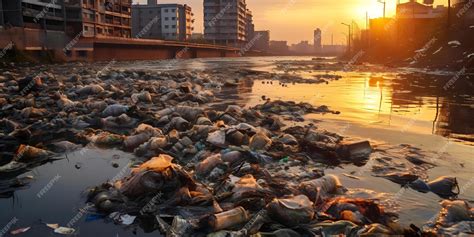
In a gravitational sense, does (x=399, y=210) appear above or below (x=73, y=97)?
below

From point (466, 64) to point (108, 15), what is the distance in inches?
2585

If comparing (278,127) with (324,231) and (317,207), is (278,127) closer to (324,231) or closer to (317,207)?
(317,207)

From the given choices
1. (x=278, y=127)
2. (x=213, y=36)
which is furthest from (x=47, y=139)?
(x=213, y=36)

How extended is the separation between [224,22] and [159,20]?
87.9 ft

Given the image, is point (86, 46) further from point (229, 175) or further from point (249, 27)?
point (249, 27)

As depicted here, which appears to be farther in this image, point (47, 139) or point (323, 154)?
→ point (47, 139)

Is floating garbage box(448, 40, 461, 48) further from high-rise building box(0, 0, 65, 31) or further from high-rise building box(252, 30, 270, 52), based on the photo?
high-rise building box(252, 30, 270, 52)

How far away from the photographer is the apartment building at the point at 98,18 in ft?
204

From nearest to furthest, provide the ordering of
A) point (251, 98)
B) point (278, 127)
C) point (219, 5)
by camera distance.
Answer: point (278, 127)
point (251, 98)
point (219, 5)

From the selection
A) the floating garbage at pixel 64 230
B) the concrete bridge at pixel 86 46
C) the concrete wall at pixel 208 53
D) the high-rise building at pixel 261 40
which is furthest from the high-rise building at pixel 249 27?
the floating garbage at pixel 64 230

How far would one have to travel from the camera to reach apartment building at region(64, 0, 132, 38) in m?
62.2

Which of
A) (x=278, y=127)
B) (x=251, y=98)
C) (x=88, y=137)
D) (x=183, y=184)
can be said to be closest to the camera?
(x=183, y=184)

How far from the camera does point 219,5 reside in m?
140

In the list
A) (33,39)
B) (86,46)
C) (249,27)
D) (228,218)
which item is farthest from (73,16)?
(249,27)
